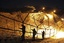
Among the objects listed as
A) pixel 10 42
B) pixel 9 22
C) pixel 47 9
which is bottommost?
pixel 10 42

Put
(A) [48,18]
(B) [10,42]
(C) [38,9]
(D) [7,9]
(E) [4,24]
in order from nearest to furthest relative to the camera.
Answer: (B) [10,42] < (D) [7,9] < (C) [38,9] < (E) [4,24] < (A) [48,18]

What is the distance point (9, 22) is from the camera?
20219 millimetres

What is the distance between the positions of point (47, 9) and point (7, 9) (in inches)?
323

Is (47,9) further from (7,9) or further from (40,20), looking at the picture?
(7,9)

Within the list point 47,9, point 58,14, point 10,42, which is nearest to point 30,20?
point 47,9

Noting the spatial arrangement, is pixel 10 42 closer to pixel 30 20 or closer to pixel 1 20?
pixel 1 20

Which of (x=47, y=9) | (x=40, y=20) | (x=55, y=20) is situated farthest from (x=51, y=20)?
(x=47, y=9)

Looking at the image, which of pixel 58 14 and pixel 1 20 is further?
pixel 58 14

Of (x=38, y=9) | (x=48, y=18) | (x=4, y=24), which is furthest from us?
(x=48, y=18)

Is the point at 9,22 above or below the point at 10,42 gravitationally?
above

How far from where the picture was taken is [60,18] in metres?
25.2

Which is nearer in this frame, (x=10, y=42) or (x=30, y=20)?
(x=10, y=42)

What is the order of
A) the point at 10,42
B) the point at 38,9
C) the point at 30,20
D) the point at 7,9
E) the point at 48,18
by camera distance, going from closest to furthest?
the point at 10,42 → the point at 7,9 → the point at 38,9 → the point at 30,20 → the point at 48,18

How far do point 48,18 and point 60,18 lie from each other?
2124 millimetres
